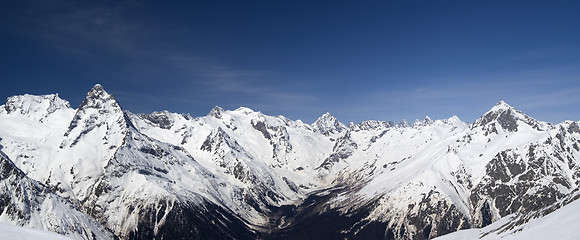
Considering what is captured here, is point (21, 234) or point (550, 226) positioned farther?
Answer: point (550, 226)

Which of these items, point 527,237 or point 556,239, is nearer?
point 556,239

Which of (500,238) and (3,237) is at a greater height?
(3,237)

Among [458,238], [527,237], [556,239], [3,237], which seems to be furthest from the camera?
[458,238]

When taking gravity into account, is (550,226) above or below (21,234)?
below

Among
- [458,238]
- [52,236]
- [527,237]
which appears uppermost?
[52,236]

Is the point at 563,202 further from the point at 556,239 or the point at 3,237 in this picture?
the point at 3,237

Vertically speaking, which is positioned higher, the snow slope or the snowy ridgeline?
the snowy ridgeline

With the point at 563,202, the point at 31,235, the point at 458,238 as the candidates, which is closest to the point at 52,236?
the point at 31,235

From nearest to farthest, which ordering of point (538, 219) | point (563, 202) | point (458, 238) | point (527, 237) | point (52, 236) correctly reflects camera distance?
point (52, 236)
point (527, 237)
point (538, 219)
point (563, 202)
point (458, 238)

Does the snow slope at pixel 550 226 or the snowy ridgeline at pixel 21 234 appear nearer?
the snowy ridgeline at pixel 21 234

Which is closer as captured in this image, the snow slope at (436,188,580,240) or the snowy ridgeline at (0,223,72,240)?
the snowy ridgeline at (0,223,72,240)

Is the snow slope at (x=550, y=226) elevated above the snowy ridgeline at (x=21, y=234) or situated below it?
below
